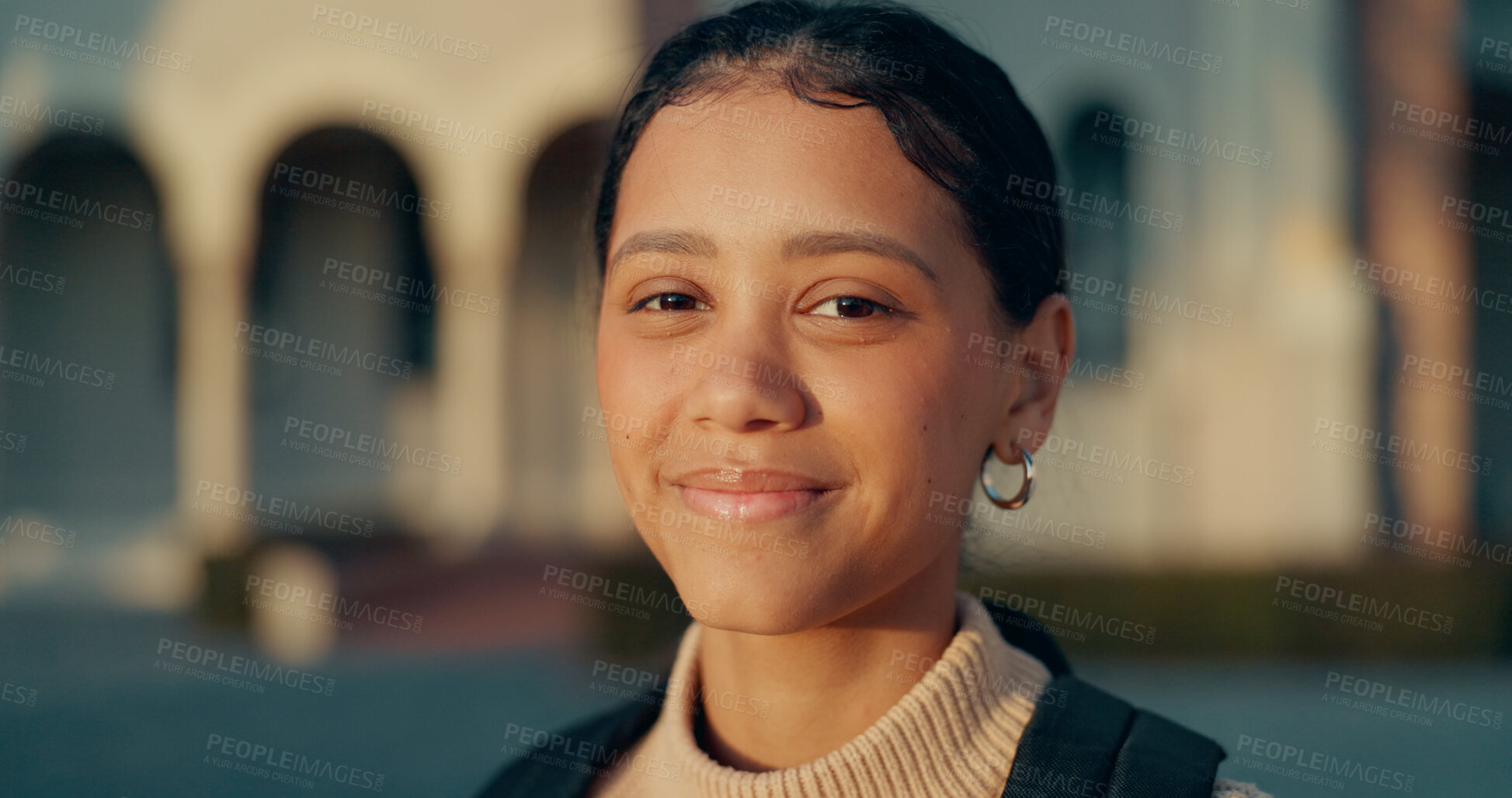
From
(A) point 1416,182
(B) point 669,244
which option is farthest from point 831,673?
(A) point 1416,182

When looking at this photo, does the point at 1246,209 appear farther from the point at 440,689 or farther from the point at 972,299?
the point at 972,299

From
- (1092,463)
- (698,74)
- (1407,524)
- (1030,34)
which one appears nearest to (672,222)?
(698,74)

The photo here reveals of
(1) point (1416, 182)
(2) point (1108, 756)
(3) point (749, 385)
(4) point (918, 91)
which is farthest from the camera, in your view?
(1) point (1416, 182)

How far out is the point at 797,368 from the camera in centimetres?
173

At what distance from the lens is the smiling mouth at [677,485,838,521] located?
174 cm

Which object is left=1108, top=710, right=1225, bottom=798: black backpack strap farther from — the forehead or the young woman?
the forehead

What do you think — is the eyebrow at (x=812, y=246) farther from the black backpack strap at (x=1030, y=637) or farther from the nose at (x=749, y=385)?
the black backpack strap at (x=1030, y=637)

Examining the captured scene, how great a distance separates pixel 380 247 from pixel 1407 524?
9.23m

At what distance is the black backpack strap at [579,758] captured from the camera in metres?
2.21

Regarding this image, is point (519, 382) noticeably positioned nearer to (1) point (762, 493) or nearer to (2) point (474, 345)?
(2) point (474, 345)

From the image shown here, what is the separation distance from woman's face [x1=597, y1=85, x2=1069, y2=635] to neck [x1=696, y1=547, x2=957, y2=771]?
10 centimetres

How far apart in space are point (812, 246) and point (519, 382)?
9703 mm

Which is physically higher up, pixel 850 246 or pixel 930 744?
pixel 850 246

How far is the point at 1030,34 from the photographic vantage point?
24.8ft
